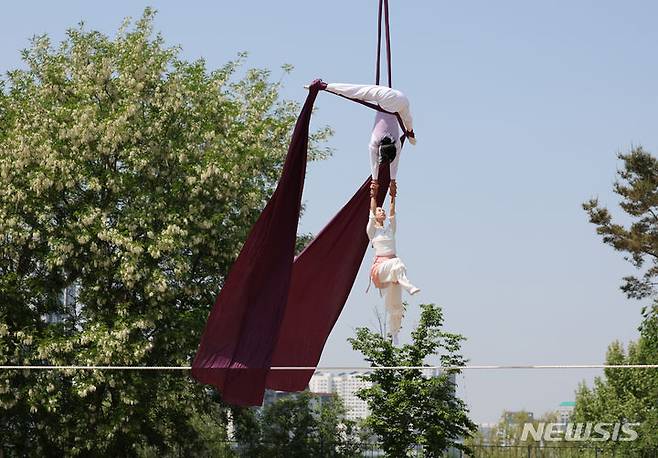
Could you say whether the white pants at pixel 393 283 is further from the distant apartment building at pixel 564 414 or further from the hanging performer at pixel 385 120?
the distant apartment building at pixel 564 414

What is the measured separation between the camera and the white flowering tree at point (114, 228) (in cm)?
1728

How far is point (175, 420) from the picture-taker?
19031 millimetres

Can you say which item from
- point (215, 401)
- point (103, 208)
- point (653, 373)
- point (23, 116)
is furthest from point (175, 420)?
point (653, 373)

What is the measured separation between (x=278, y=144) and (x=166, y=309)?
3.19m

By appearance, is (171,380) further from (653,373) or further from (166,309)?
(653,373)

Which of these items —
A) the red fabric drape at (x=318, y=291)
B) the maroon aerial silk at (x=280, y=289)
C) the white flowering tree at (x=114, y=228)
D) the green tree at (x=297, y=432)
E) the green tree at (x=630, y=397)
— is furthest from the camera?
the green tree at (x=630, y=397)

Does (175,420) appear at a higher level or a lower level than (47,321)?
lower

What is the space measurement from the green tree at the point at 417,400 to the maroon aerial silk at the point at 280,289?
420 inches

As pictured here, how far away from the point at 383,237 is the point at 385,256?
0.38 feet

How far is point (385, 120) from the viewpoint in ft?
25.2

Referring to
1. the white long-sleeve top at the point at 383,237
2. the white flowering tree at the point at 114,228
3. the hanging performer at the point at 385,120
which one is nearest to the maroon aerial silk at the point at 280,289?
the hanging performer at the point at 385,120

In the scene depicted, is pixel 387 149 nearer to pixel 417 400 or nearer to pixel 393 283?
pixel 393 283

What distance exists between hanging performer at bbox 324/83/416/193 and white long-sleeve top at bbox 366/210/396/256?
9.7 inches

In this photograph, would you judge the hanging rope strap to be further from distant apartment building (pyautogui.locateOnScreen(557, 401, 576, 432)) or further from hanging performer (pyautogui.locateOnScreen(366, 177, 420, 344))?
distant apartment building (pyautogui.locateOnScreen(557, 401, 576, 432))
